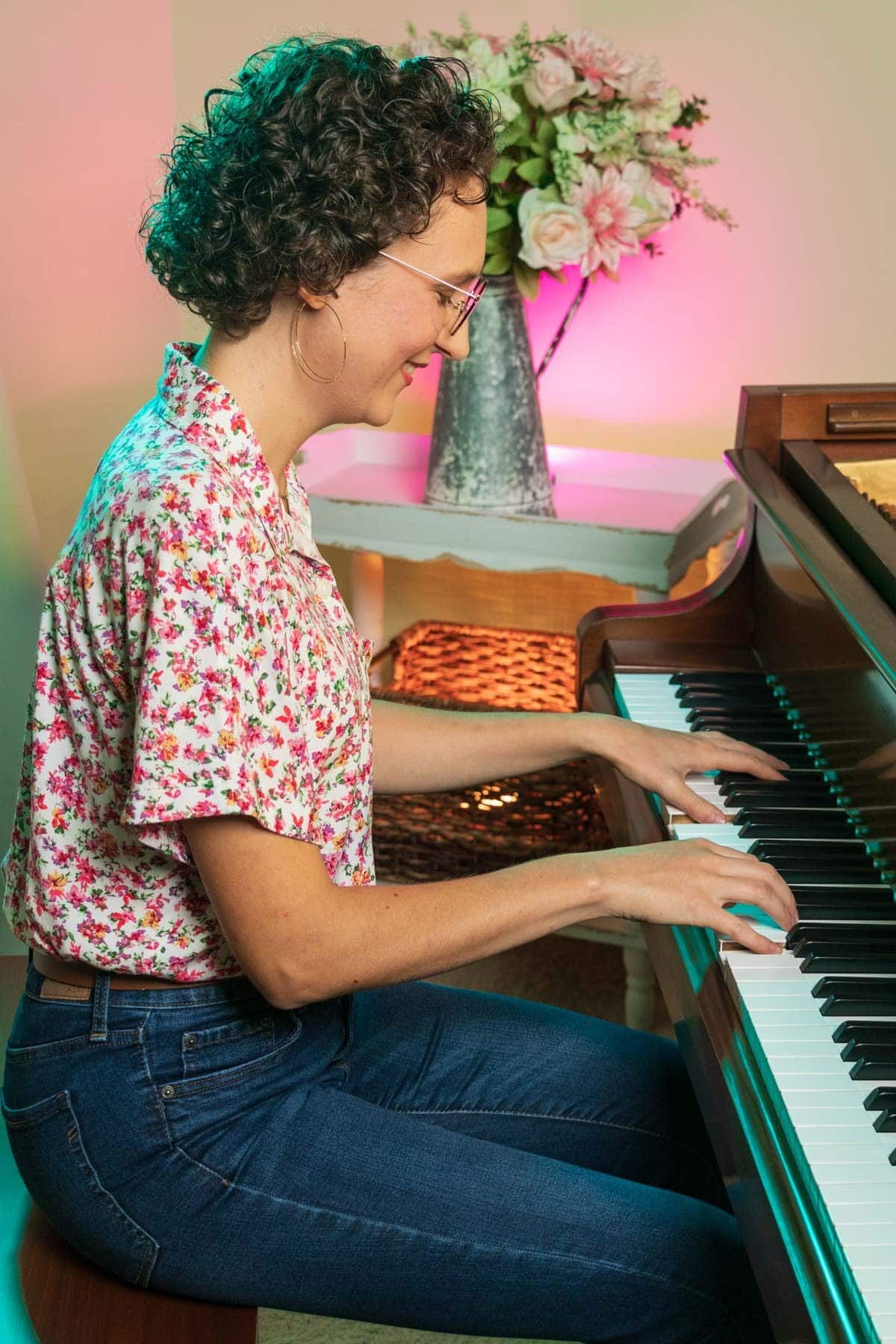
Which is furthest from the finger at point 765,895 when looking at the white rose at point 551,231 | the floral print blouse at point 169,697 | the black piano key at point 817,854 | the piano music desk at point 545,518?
the white rose at point 551,231

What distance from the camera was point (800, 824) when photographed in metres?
1.38

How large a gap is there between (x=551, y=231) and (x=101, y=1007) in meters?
1.53

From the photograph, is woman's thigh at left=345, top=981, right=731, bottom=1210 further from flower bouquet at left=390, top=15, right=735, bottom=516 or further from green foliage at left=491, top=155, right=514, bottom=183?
green foliage at left=491, top=155, right=514, bottom=183

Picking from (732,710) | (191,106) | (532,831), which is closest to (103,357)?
(191,106)

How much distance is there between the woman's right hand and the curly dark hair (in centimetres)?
53

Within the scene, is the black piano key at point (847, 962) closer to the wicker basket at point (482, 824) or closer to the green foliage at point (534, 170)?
the wicker basket at point (482, 824)

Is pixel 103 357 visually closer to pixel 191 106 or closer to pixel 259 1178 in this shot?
pixel 191 106

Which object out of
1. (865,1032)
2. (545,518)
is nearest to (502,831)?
(545,518)

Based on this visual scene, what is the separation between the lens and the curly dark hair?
3.84 feet

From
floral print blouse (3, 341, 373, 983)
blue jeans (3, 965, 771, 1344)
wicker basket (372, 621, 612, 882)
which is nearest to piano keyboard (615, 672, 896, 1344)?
blue jeans (3, 965, 771, 1344)

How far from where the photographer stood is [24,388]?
2361 mm

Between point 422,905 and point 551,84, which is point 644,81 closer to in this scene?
point 551,84

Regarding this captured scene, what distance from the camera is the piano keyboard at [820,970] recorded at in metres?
0.92

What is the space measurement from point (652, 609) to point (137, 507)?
88 centimetres
